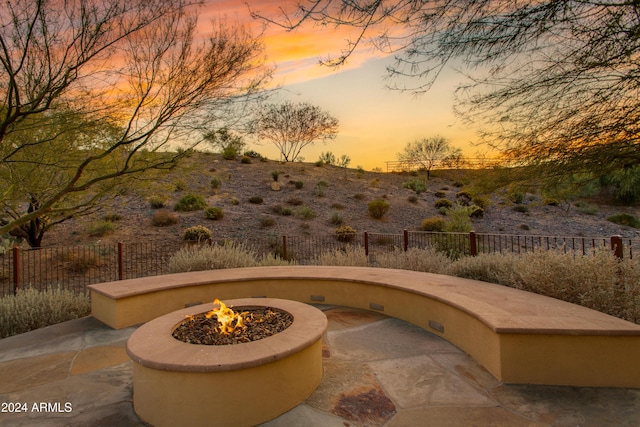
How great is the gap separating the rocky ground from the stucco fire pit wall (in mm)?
9843

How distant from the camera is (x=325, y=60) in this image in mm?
4238

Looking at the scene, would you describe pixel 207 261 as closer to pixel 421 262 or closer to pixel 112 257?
pixel 421 262

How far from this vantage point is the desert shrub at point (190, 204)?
23.9 m

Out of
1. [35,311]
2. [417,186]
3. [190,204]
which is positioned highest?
[417,186]

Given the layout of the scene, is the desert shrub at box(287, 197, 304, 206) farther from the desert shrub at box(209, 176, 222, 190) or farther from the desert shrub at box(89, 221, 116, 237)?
the desert shrub at box(89, 221, 116, 237)

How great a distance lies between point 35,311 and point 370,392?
21.2 feet

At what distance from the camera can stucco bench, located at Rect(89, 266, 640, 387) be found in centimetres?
356

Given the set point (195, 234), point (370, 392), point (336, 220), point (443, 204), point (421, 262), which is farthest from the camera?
point (443, 204)

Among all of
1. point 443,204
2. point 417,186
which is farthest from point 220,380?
point 417,186

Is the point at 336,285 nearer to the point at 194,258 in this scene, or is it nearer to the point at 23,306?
the point at 194,258

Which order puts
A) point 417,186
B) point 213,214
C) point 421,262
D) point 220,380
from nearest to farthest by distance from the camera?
1. point 220,380
2. point 421,262
3. point 213,214
4. point 417,186

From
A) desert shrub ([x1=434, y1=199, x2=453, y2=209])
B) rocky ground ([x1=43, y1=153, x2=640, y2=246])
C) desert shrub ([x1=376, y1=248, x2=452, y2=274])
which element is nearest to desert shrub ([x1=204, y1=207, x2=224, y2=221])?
rocky ground ([x1=43, y1=153, x2=640, y2=246])

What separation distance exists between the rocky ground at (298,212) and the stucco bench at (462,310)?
6.55 metres

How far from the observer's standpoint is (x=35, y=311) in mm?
6539
